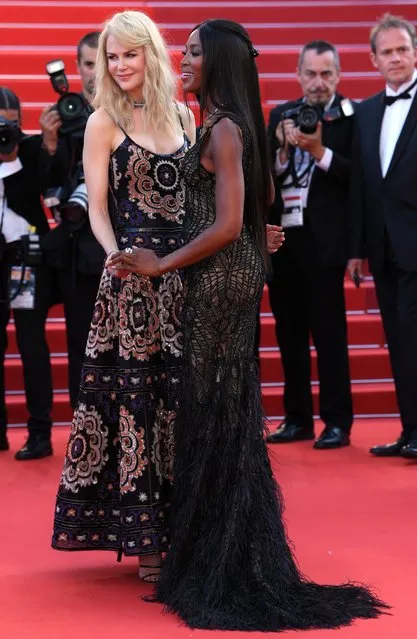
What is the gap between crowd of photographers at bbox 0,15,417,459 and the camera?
5.87m

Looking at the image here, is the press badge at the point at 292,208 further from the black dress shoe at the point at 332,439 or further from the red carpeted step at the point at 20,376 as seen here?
the red carpeted step at the point at 20,376

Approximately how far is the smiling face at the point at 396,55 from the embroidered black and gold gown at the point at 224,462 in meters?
2.73

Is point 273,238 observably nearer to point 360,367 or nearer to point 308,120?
point 308,120

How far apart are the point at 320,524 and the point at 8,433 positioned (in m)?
2.66

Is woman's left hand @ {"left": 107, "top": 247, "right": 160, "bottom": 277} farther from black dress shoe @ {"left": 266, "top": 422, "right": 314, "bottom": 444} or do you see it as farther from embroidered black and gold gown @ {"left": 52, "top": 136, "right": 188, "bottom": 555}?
black dress shoe @ {"left": 266, "top": 422, "right": 314, "bottom": 444}

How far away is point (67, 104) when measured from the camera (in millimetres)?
5793

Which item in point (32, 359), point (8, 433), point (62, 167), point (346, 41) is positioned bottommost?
point (8, 433)

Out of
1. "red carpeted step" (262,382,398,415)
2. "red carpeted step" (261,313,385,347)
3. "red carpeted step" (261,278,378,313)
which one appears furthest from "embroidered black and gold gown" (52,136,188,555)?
"red carpeted step" (261,278,378,313)

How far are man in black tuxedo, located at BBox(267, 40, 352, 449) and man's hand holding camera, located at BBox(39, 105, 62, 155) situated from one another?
104cm

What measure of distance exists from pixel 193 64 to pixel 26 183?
9.21ft

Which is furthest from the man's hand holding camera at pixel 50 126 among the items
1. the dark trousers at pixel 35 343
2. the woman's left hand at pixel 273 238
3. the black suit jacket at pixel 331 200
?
the woman's left hand at pixel 273 238

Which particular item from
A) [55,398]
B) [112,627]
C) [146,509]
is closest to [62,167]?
[55,398]

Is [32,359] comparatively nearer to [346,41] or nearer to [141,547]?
[141,547]

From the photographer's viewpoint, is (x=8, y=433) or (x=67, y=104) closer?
(x=67, y=104)
